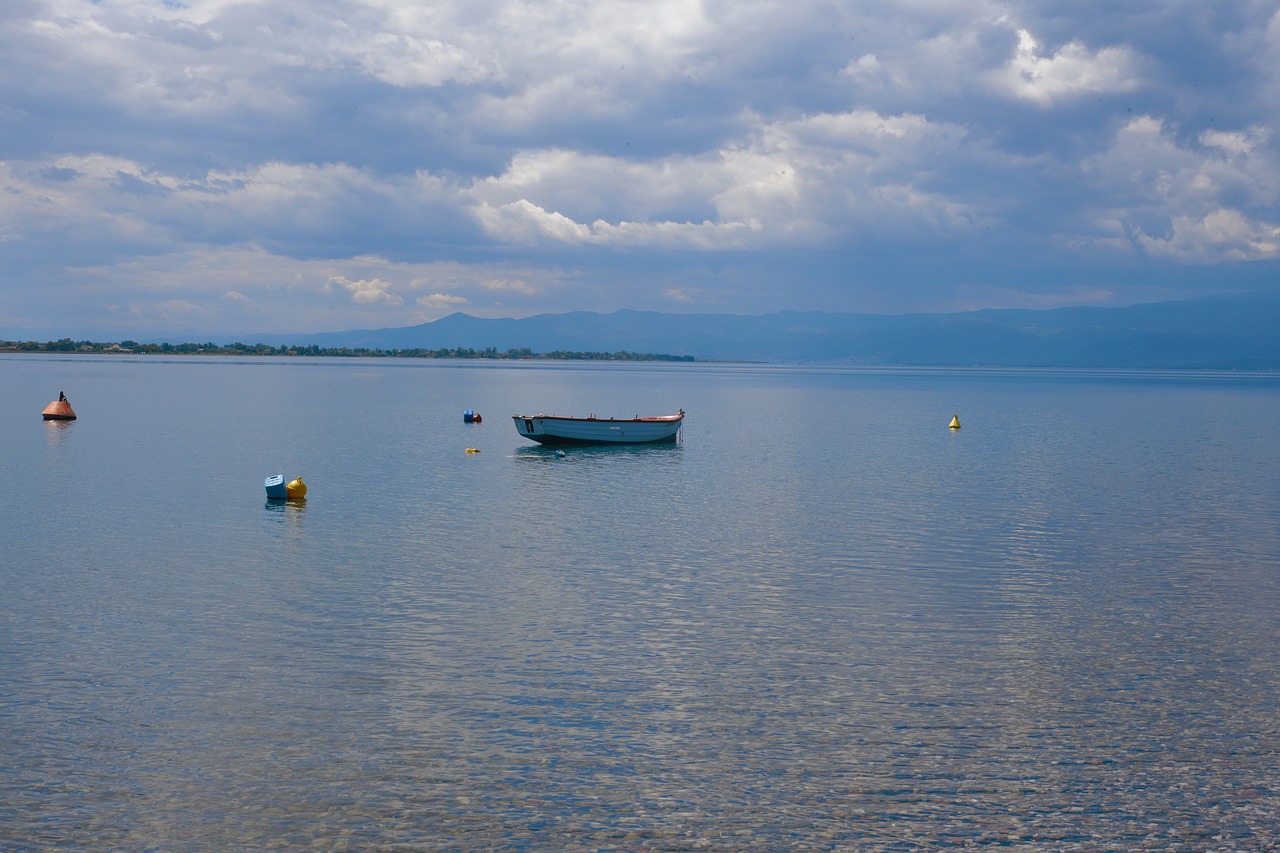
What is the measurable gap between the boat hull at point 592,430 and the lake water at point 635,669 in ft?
75.5

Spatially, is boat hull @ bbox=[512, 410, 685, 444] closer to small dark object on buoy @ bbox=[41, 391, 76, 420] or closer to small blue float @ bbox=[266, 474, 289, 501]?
small blue float @ bbox=[266, 474, 289, 501]

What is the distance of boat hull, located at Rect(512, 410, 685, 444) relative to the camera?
74812mm

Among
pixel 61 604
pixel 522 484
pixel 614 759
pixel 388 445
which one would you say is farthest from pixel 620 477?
pixel 614 759

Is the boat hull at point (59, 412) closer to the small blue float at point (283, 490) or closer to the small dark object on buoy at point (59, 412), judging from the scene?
the small dark object on buoy at point (59, 412)

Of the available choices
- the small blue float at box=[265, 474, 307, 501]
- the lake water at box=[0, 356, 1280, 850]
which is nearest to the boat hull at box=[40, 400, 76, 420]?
the lake water at box=[0, 356, 1280, 850]

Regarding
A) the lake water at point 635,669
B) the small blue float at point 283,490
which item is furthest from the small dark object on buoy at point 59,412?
the small blue float at point 283,490

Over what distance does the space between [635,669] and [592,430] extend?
178 feet

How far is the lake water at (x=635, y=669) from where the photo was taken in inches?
595

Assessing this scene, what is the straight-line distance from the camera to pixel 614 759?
1703 cm

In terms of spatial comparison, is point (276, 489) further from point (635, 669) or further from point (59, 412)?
point (59, 412)

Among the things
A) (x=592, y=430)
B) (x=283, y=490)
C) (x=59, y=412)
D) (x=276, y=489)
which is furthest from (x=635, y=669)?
(x=59, y=412)

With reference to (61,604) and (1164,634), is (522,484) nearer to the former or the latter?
(61,604)

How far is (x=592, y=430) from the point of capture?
75.9 metres

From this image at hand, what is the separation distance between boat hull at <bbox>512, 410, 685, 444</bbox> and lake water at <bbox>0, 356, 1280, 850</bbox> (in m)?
23.0
